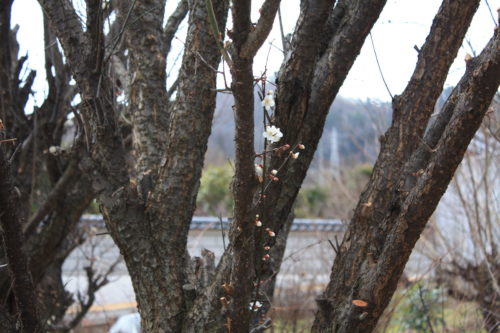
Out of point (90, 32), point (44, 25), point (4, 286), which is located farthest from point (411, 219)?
point (44, 25)

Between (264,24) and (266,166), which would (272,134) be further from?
(264,24)

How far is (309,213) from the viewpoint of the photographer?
1552 cm

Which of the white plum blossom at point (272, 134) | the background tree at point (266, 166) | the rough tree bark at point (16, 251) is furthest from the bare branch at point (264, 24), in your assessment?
the rough tree bark at point (16, 251)

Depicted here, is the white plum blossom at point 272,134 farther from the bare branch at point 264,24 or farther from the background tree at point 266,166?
the bare branch at point 264,24

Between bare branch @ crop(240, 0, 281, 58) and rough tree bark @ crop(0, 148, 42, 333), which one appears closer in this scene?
bare branch @ crop(240, 0, 281, 58)

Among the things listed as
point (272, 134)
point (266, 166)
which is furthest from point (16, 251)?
point (272, 134)

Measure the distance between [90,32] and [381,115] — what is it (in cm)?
392

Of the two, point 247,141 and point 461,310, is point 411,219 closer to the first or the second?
point 247,141

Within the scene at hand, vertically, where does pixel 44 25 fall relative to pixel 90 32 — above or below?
above

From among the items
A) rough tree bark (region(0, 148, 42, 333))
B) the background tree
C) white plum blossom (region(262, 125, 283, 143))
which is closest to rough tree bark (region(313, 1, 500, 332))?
the background tree

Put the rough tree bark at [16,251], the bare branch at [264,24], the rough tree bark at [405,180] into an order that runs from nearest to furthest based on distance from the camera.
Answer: the bare branch at [264,24] < the rough tree bark at [405,180] < the rough tree bark at [16,251]

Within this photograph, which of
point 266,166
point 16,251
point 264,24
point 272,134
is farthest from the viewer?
point 16,251

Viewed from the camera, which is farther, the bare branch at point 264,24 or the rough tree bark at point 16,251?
the rough tree bark at point 16,251

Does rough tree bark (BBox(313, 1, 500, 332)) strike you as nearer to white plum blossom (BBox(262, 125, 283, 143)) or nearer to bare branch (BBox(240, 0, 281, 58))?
white plum blossom (BBox(262, 125, 283, 143))
